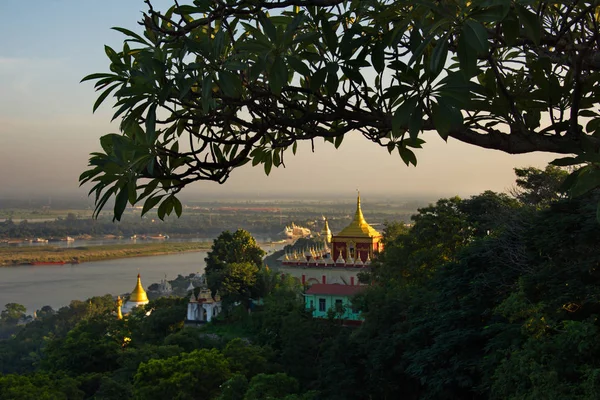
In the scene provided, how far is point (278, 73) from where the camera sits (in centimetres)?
96

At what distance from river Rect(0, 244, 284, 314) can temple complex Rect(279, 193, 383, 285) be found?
71.1 ft

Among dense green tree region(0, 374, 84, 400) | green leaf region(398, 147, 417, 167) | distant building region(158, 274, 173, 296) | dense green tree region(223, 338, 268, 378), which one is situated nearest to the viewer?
green leaf region(398, 147, 417, 167)

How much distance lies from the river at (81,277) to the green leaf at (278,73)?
36.3 metres

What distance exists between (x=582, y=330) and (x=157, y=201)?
3927mm

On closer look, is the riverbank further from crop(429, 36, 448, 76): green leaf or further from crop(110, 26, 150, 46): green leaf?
crop(429, 36, 448, 76): green leaf

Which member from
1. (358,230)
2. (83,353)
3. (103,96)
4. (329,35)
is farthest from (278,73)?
(358,230)

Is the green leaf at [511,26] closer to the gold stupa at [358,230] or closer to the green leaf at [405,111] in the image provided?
the green leaf at [405,111]

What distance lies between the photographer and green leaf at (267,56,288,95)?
0.96 meters

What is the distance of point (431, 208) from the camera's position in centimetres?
1085

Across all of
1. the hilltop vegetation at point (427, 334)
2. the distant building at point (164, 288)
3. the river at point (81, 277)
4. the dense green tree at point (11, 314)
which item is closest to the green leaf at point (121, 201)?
the hilltop vegetation at point (427, 334)

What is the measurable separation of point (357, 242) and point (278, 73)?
1657cm

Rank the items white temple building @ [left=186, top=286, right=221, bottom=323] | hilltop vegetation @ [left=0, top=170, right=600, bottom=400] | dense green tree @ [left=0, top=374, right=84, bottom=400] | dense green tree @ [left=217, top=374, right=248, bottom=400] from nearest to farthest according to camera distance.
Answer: hilltop vegetation @ [left=0, top=170, right=600, bottom=400] < dense green tree @ [left=217, top=374, right=248, bottom=400] < dense green tree @ [left=0, top=374, right=84, bottom=400] < white temple building @ [left=186, top=286, right=221, bottom=323]

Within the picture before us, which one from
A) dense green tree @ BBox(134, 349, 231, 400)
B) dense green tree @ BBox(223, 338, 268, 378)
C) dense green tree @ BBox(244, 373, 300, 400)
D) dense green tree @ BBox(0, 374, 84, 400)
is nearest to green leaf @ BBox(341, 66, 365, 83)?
dense green tree @ BBox(244, 373, 300, 400)

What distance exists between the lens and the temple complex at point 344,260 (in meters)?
16.8
